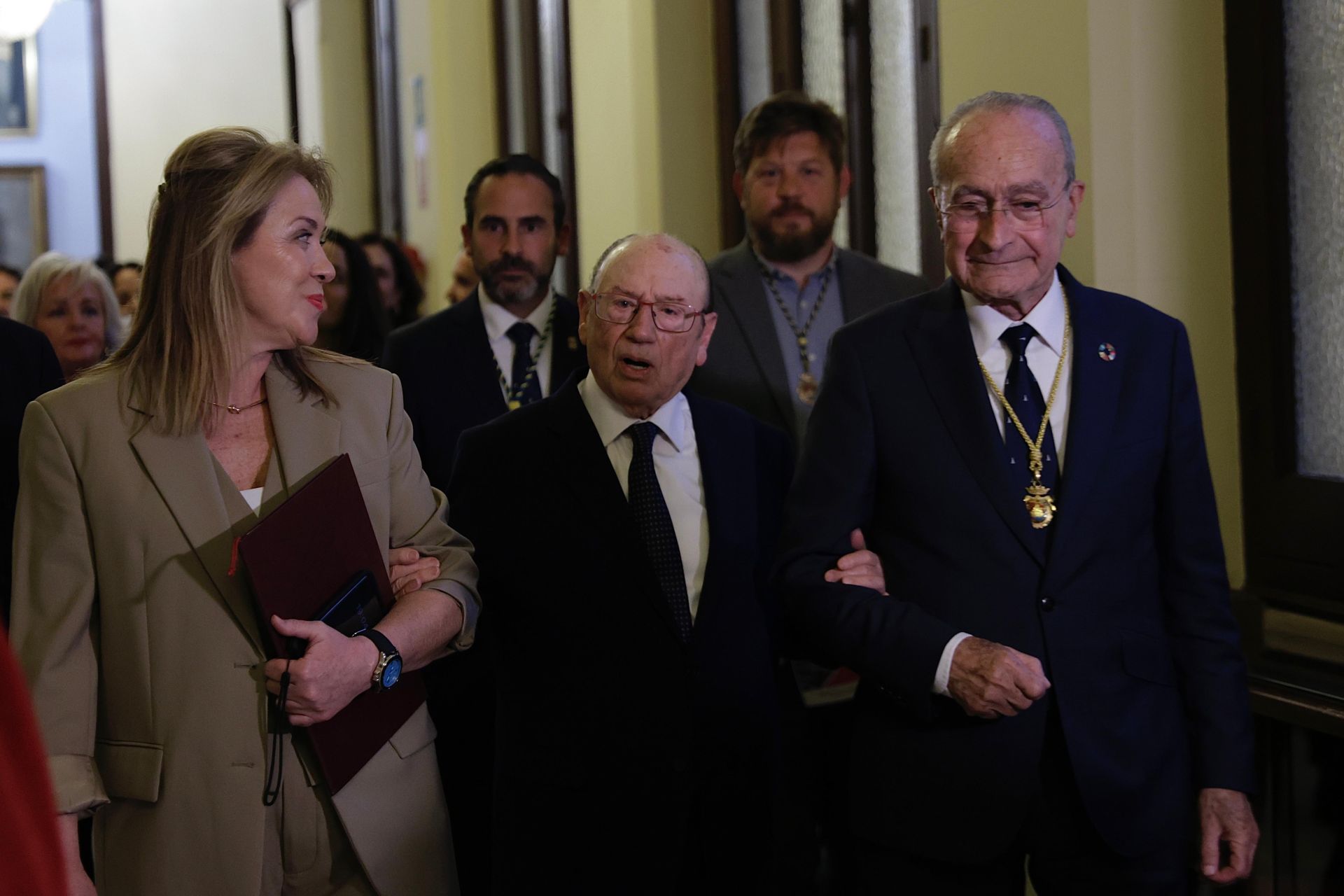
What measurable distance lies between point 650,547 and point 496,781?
0.47 m

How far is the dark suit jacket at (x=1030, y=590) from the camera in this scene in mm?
1915

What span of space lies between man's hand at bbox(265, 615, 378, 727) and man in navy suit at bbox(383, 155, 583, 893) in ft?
3.75

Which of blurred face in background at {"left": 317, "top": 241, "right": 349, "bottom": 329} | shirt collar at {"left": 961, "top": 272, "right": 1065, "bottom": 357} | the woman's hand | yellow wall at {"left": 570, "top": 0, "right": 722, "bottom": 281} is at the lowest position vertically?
the woman's hand

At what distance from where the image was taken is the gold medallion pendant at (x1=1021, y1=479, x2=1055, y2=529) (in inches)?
76.8

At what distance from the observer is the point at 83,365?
444 centimetres

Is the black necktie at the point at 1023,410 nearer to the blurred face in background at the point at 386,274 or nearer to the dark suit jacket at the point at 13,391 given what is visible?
the dark suit jacket at the point at 13,391

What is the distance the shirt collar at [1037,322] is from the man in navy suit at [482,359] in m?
1.38

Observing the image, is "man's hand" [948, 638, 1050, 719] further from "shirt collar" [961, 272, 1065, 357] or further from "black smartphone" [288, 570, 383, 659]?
"black smartphone" [288, 570, 383, 659]

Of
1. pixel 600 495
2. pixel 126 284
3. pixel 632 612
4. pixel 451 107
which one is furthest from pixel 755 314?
pixel 451 107

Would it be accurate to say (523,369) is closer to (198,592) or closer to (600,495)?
(600,495)

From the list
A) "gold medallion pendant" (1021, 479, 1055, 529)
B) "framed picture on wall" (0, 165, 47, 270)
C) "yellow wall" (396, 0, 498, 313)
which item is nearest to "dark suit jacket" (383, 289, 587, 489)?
"gold medallion pendant" (1021, 479, 1055, 529)

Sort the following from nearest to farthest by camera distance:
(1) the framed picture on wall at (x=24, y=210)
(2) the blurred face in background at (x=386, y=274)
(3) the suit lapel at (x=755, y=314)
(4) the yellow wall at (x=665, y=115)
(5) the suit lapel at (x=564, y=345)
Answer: (3) the suit lapel at (x=755, y=314), (5) the suit lapel at (x=564, y=345), (4) the yellow wall at (x=665, y=115), (2) the blurred face in background at (x=386, y=274), (1) the framed picture on wall at (x=24, y=210)

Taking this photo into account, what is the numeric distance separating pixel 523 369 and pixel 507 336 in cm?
11

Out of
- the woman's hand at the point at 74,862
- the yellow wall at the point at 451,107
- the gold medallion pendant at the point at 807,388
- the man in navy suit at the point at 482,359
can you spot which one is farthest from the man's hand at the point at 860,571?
the yellow wall at the point at 451,107
